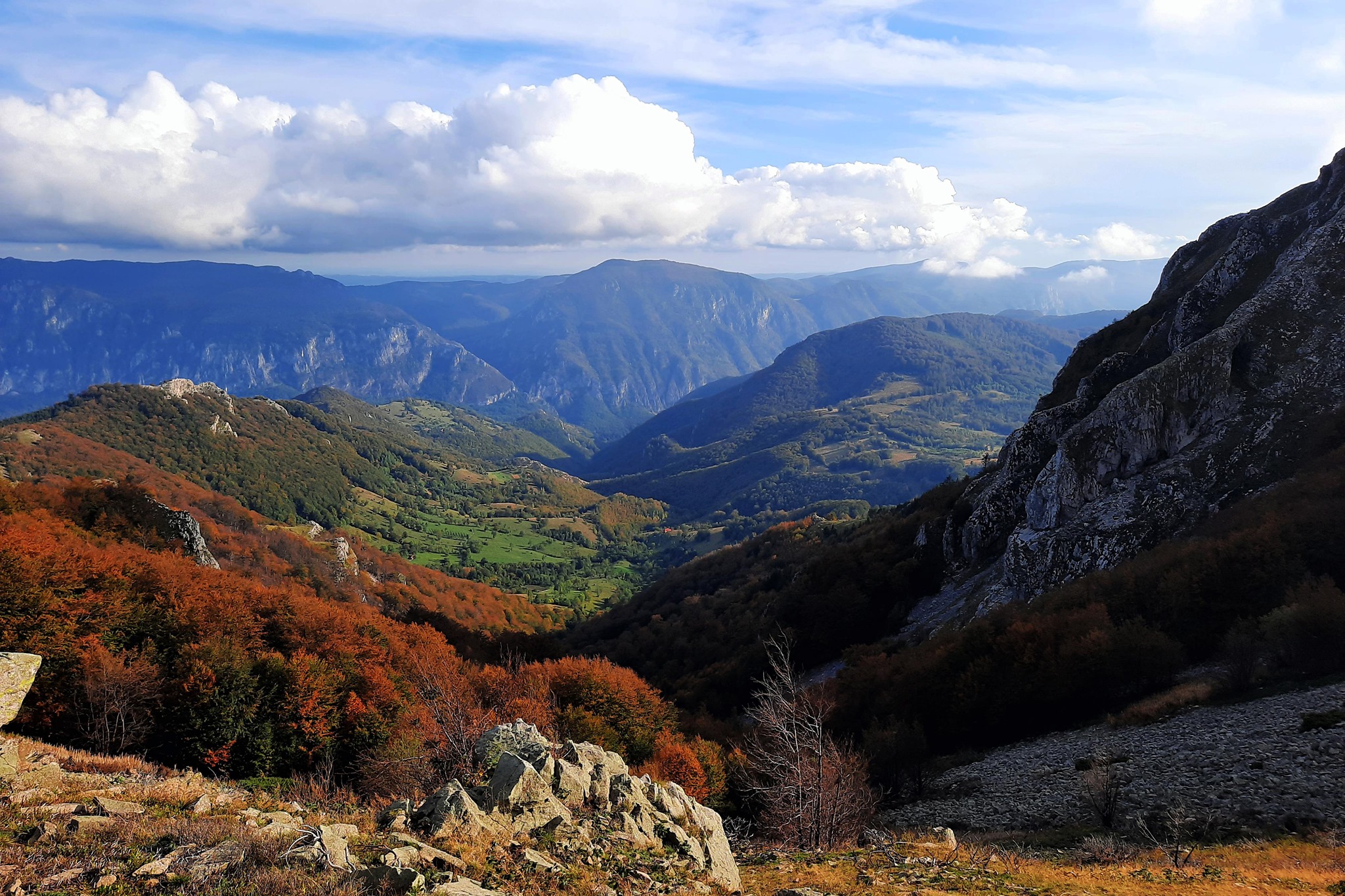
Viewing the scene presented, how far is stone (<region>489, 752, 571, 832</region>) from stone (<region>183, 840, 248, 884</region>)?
6.08 m

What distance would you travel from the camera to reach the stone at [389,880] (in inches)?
496

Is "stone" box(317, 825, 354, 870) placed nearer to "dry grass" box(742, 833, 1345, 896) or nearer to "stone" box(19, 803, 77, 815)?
"stone" box(19, 803, 77, 815)

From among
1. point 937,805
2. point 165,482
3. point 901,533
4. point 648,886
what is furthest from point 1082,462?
point 165,482

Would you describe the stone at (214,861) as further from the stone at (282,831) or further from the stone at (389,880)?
the stone at (389,880)

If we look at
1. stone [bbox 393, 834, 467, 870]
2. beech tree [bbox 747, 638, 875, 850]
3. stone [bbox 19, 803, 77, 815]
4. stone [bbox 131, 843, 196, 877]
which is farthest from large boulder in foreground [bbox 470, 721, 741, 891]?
stone [bbox 19, 803, 77, 815]

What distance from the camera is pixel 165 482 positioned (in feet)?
527

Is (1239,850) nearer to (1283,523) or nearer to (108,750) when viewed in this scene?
(1283,523)

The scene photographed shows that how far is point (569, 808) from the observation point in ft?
63.3

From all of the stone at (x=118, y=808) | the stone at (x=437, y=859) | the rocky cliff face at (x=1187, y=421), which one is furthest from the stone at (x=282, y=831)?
the rocky cliff face at (x=1187, y=421)

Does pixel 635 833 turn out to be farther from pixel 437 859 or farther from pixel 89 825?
pixel 89 825

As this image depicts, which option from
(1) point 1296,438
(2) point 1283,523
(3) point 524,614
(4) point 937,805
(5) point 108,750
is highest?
(1) point 1296,438

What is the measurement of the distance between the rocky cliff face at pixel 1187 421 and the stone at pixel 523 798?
38221mm

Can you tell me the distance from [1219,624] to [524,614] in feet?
469

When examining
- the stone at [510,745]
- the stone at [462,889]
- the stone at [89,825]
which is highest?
the stone at [89,825]
